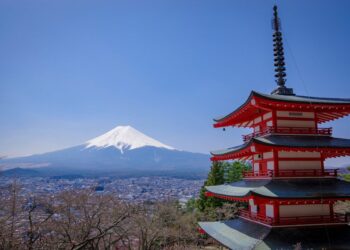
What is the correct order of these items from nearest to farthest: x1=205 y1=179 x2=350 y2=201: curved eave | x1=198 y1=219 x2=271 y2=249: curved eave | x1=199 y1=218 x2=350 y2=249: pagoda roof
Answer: x1=199 y1=218 x2=350 y2=249: pagoda roof, x1=205 y1=179 x2=350 y2=201: curved eave, x1=198 y1=219 x2=271 y2=249: curved eave

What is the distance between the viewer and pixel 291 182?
11742mm

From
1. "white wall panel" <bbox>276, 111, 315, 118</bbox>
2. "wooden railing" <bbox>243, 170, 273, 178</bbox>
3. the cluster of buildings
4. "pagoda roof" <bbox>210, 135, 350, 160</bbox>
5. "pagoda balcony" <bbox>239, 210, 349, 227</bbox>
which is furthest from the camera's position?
the cluster of buildings

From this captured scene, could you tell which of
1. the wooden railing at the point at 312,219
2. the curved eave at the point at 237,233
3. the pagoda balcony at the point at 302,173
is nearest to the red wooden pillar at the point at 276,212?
the wooden railing at the point at 312,219

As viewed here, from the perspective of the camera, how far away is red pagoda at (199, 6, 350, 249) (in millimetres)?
10766

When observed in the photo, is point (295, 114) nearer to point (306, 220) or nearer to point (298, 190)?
point (298, 190)

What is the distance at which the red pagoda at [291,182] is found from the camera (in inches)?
424

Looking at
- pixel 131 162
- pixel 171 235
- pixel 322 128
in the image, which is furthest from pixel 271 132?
pixel 131 162

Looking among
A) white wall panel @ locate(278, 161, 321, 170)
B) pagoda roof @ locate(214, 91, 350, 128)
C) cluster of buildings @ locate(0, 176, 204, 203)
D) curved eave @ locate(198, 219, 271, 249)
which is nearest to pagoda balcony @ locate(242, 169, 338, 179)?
white wall panel @ locate(278, 161, 321, 170)

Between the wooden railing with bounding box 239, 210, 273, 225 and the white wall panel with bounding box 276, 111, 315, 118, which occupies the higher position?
the white wall panel with bounding box 276, 111, 315, 118

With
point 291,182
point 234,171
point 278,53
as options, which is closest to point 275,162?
point 291,182

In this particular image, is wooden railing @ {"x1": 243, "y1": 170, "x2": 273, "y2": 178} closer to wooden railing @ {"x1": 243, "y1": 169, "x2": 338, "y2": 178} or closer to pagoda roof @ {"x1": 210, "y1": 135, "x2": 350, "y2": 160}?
wooden railing @ {"x1": 243, "y1": 169, "x2": 338, "y2": 178}

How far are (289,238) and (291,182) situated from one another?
2185 mm

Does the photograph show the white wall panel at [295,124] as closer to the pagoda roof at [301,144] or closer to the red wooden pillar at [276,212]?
the pagoda roof at [301,144]

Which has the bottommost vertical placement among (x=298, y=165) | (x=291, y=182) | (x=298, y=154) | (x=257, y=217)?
(x=257, y=217)
